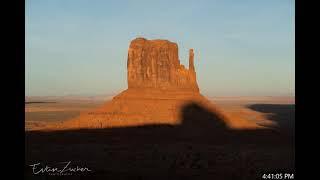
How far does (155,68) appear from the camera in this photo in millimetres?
87625

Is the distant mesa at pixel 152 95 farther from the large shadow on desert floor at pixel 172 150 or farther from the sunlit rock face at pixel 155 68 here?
the large shadow on desert floor at pixel 172 150

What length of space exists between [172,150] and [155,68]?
3826 cm

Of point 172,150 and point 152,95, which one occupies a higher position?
point 152,95

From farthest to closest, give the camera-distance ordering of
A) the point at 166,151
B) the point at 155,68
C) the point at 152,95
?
the point at 155,68
the point at 152,95
the point at 166,151

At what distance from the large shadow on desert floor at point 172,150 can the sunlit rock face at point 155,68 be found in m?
9.83

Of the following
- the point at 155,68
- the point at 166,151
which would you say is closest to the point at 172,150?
the point at 166,151

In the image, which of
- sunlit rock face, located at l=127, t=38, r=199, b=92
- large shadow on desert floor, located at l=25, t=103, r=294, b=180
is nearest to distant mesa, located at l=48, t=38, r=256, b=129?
sunlit rock face, located at l=127, t=38, r=199, b=92

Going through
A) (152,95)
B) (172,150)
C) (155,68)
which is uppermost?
(155,68)

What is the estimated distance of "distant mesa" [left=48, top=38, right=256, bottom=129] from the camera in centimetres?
7494

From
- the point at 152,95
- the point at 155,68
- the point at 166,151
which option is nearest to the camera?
the point at 166,151

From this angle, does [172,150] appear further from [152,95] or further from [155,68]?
[155,68]

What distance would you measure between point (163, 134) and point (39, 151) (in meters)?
23.8
